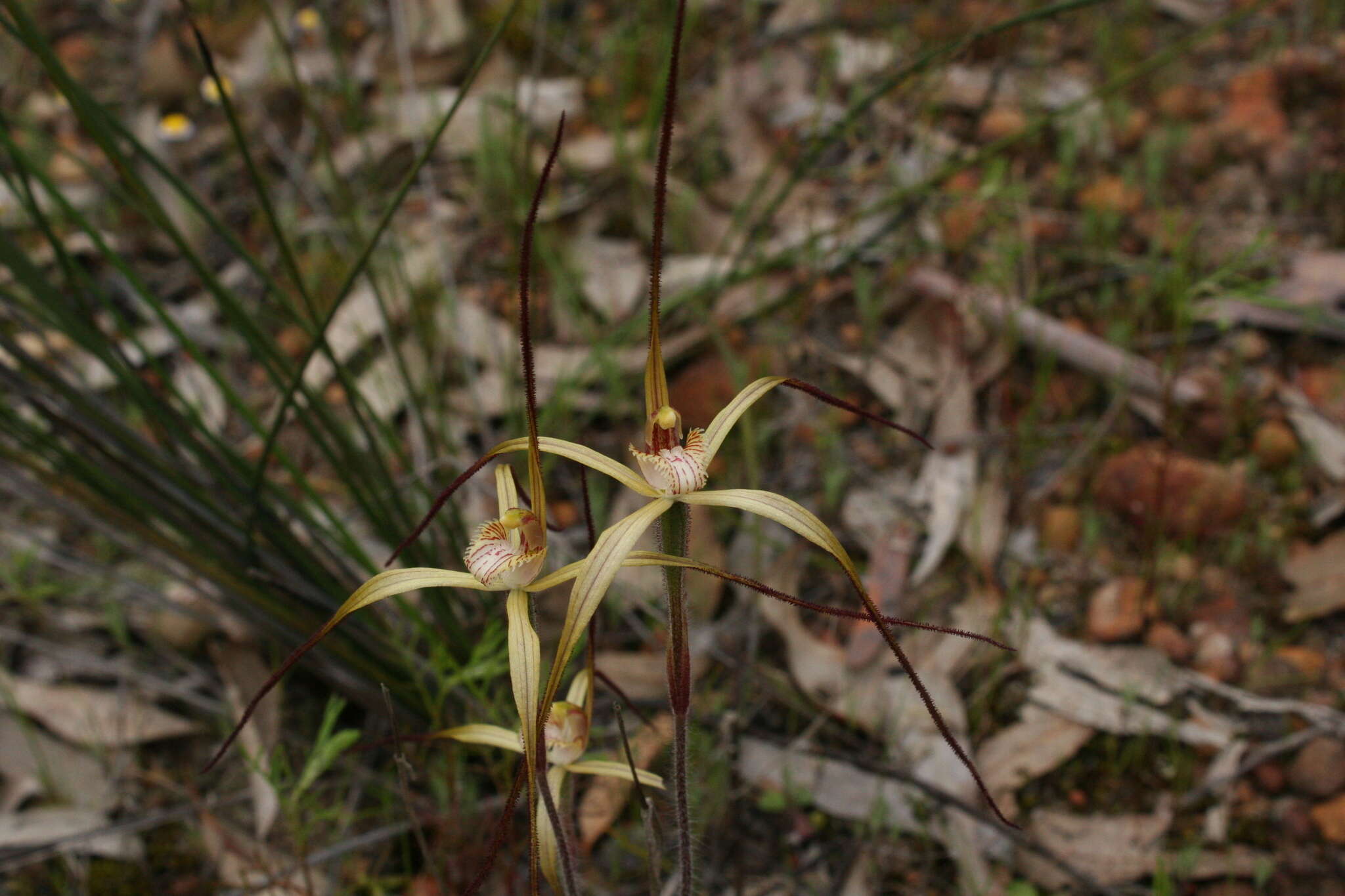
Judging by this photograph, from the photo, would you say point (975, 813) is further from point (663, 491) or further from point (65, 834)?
point (65, 834)

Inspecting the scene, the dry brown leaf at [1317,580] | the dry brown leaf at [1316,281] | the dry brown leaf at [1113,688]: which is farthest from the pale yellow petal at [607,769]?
the dry brown leaf at [1316,281]

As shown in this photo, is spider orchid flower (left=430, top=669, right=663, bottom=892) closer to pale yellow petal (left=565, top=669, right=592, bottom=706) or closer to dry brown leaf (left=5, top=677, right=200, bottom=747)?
pale yellow petal (left=565, top=669, right=592, bottom=706)

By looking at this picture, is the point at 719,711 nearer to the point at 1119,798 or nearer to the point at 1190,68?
the point at 1119,798

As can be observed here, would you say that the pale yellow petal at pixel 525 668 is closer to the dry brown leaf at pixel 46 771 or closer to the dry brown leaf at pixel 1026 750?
the dry brown leaf at pixel 1026 750

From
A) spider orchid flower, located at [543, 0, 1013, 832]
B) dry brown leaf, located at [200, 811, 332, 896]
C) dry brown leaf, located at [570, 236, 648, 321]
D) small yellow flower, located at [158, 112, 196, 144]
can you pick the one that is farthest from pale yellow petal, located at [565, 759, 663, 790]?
small yellow flower, located at [158, 112, 196, 144]

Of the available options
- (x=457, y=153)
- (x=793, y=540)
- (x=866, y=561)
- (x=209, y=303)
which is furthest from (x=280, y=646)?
(x=457, y=153)
